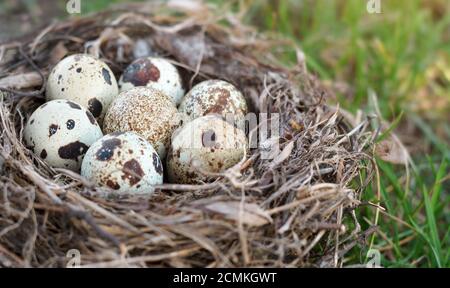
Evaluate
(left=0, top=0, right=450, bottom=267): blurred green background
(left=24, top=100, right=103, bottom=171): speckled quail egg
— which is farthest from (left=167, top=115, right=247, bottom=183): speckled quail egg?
(left=0, top=0, right=450, bottom=267): blurred green background

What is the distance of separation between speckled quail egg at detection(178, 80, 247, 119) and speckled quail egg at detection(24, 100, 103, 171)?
43 cm

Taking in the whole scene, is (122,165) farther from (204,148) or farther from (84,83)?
(84,83)

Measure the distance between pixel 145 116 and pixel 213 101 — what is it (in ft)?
0.98

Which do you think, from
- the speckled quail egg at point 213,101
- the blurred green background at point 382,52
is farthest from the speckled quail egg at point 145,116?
the blurred green background at point 382,52

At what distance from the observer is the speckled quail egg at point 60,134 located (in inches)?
86.0

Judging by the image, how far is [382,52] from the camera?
339 cm

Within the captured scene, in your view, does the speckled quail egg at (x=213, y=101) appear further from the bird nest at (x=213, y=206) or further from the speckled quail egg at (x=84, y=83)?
the speckled quail egg at (x=84, y=83)

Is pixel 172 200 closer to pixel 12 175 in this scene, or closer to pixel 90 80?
pixel 12 175

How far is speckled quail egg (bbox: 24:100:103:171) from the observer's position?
219 cm

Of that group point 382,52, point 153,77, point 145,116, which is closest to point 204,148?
point 145,116

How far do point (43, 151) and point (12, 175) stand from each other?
0.93 ft

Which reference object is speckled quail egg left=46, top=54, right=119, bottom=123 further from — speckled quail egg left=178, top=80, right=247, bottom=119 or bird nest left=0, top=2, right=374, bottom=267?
speckled quail egg left=178, top=80, right=247, bottom=119

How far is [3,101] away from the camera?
2336 mm
